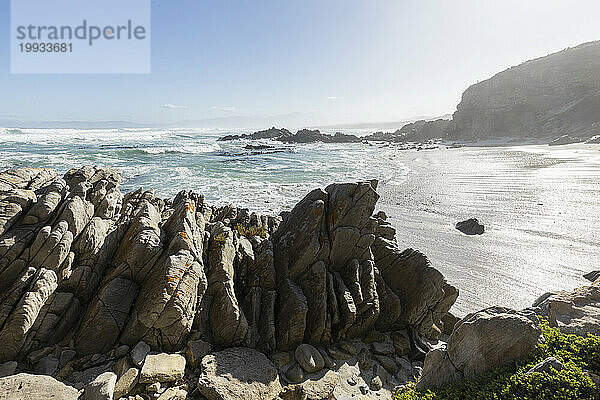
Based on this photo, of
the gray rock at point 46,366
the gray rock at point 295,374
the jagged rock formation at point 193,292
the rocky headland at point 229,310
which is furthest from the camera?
the gray rock at point 295,374

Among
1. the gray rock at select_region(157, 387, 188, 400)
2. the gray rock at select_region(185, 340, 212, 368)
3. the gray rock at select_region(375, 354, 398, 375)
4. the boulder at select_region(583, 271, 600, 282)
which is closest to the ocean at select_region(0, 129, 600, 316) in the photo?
the boulder at select_region(583, 271, 600, 282)

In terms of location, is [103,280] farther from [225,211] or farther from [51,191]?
[225,211]

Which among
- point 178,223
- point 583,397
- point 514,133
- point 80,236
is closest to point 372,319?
point 583,397

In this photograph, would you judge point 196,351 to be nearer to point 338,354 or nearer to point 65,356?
point 65,356

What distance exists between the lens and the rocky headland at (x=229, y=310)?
660cm

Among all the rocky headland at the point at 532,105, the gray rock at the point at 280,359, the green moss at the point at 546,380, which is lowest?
the gray rock at the point at 280,359

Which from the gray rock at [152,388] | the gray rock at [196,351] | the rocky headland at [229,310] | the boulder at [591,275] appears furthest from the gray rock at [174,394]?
the boulder at [591,275]

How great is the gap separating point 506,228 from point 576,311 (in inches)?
511

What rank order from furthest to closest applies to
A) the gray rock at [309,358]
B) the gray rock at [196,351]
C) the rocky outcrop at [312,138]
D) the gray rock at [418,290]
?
1. the rocky outcrop at [312,138]
2. the gray rock at [418,290]
3. the gray rock at [309,358]
4. the gray rock at [196,351]

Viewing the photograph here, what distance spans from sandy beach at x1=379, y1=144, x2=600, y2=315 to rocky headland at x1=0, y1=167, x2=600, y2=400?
3727 mm

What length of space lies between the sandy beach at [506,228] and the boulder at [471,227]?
37 cm

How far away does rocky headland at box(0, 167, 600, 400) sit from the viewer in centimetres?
660

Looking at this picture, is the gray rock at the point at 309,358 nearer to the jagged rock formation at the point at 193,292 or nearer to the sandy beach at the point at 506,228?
the jagged rock formation at the point at 193,292

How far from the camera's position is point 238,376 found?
23.4 feet
